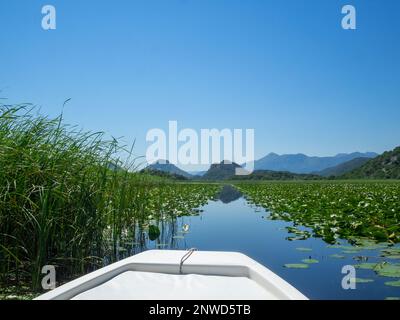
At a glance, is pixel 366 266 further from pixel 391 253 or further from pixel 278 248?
pixel 278 248

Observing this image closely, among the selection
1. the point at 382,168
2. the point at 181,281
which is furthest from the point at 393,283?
the point at 382,168

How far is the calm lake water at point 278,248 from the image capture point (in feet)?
12.3

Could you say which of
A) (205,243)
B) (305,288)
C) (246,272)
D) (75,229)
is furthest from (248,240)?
(246,272)

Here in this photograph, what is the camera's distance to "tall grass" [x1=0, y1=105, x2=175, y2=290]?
3.43m

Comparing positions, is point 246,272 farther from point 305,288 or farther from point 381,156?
point 381,156

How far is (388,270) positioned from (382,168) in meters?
82.5

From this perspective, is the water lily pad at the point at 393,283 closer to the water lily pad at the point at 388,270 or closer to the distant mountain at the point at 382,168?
the water lily pad at the point at 388,270

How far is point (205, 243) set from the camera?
21.8ft

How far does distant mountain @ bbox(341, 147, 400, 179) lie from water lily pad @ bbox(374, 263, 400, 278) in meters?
76.0

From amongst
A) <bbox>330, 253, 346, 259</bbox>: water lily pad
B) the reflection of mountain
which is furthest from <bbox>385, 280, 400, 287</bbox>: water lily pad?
the reflection of mountain

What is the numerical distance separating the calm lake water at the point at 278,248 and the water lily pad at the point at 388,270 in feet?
0.17

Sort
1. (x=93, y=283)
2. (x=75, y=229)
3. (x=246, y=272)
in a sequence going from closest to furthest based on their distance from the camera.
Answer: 1. (x=93, y=283)
2. (x=246, y=272)
3. (x=75, y=229)

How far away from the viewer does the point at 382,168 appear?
79.1 metres
